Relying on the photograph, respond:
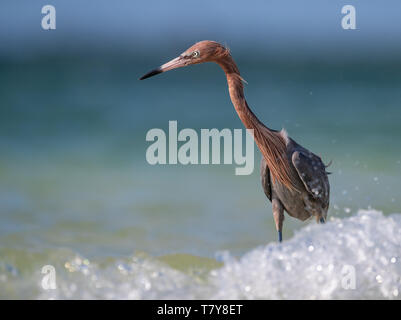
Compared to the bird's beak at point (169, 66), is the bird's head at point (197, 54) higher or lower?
higher

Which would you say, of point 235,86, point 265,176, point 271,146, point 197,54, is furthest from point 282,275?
point 197,54

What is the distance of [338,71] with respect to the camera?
5.74m

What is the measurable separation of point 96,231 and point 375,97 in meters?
3.03

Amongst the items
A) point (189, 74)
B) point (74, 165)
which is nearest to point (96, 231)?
point (74, 165)

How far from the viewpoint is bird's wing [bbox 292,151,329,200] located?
311cm

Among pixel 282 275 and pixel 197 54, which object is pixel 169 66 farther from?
pixel 282 275

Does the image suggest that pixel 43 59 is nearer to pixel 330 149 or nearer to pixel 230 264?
pixel 330 149

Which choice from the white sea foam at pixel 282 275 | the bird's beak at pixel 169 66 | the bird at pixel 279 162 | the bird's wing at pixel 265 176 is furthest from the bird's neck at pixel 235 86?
the white sea foam at pixel 282 275

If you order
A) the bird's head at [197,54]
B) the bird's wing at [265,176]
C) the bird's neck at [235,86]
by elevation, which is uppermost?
the bird's head at [197,54]

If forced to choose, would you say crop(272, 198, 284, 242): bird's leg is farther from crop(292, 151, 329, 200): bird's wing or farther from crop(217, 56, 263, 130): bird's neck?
crop(217, 56, 263, 130): bird's neck

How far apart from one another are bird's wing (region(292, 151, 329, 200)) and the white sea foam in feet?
0.72

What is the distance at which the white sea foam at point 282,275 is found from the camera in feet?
10.2

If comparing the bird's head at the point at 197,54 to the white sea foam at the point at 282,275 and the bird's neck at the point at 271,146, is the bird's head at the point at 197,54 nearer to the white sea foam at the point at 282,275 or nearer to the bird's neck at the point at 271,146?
the bird's neck at the point at 271,146

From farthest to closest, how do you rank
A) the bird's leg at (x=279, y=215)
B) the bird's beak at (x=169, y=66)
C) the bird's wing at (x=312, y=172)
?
1. the bird's leg at (x=279, y=215)
2. the bird's wing at (x=312, y=172)
3. the bird's beak at (x=169, y=66)
